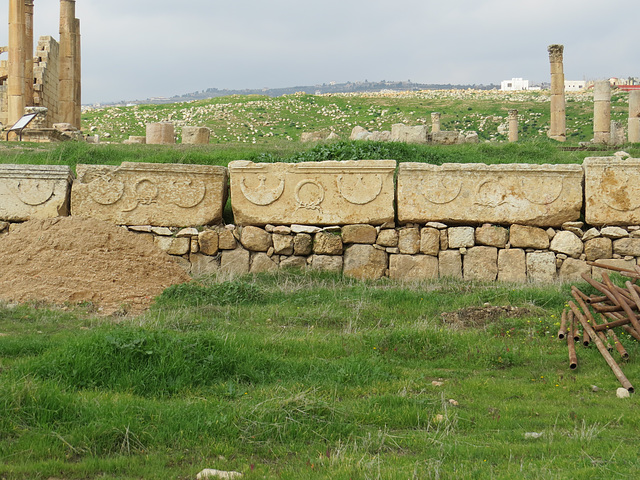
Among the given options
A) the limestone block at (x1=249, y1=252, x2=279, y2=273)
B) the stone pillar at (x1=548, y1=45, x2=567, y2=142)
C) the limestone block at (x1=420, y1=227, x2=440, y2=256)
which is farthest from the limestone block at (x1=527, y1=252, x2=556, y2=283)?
the stone pillar at (x1=548, y1=45, x2=567, y2=142)

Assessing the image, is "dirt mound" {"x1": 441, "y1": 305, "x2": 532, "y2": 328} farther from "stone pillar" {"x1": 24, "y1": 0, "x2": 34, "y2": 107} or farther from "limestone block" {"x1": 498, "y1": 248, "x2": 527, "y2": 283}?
"stone pillar" {"x1": 24, "y1": 0, "x2": 34, "y2": 107}

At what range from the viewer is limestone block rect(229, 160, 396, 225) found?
912 cm

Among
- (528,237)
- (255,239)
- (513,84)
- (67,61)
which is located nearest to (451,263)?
(528,237)

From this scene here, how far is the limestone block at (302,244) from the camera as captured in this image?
360 inches

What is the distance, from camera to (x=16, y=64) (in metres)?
22.0

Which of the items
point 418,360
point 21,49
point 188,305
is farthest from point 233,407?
point 21,49

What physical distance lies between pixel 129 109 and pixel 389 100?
19542 millimetres

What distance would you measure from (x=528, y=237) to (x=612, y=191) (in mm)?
1255

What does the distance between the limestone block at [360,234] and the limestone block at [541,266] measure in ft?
6.90

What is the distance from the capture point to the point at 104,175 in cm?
929

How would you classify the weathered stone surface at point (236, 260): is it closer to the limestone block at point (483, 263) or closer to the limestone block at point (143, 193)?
the limestone block at point (143, 193)

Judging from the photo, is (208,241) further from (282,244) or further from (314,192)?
(314,192)

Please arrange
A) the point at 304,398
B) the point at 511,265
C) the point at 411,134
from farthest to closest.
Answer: the point at 411,134, the point at 511,265, the point at 304,398

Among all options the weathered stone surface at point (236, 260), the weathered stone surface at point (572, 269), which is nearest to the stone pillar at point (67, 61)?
the weathered stone surface at point (236, 260)
